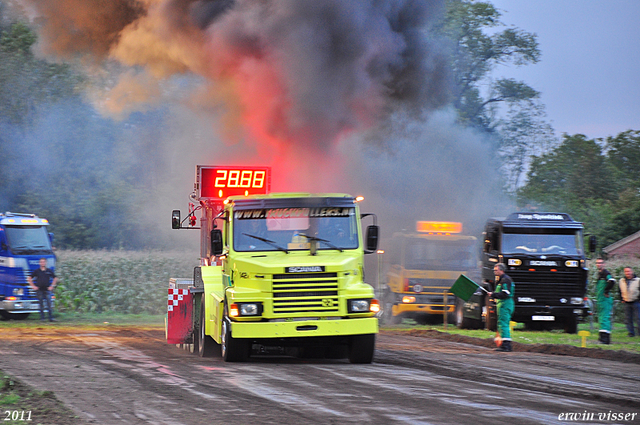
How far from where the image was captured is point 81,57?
72.6ft

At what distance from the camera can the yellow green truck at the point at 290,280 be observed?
11625 millimetres

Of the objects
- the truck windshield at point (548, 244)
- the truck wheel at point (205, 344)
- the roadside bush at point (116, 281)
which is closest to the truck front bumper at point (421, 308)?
Result: the truck windshield at point (548, 244)

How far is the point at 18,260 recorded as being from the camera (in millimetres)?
23234

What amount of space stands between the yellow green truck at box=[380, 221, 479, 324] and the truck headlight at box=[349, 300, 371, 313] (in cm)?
1110

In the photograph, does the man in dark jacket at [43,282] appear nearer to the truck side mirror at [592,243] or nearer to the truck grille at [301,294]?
the truck grille at [301,294]

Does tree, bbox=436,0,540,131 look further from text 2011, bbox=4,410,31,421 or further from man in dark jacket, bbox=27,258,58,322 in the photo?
text 2011, bbox=4,410,31,421

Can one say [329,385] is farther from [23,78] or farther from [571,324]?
[23,78]

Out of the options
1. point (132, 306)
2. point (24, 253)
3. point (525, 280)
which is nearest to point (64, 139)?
point (132, 306)

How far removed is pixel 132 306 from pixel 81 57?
9.93 metres

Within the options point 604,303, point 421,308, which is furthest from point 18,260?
point 604,303

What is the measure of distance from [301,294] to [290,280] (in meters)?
0.26

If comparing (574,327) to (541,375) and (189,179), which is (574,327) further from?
(189,179)

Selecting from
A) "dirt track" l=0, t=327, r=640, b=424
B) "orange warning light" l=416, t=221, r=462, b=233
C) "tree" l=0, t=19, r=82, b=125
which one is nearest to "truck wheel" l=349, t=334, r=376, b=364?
"dirt track" l=0, t=327, r=640, b=424

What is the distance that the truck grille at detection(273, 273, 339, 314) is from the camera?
11.6 meters
